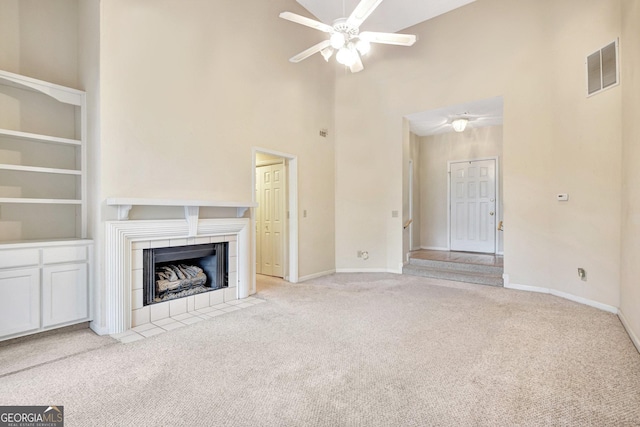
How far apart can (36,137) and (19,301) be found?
4.94 ft

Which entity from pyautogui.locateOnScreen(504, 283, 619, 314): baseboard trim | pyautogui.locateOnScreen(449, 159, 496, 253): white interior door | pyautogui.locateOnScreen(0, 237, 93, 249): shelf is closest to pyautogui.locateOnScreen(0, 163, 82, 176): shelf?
pyautogui.locateOnScreen(0, 237, 93, 249): shelf

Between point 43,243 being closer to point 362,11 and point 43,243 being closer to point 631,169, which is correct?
point 362,11

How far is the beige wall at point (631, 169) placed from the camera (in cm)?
286

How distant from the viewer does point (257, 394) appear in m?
2.00

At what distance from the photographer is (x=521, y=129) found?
4684 mm

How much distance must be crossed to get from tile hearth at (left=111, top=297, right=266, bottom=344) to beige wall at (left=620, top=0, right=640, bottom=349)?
388 cm

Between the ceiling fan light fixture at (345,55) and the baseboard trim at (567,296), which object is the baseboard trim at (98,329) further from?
the baseboard trim at (567,296)

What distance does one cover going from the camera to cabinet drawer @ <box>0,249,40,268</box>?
8.87ft

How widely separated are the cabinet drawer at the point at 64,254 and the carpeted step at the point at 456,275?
4.81 m

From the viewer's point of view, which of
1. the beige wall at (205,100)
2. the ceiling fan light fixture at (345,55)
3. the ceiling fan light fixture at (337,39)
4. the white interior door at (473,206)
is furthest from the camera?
the white interior door at (473,206)

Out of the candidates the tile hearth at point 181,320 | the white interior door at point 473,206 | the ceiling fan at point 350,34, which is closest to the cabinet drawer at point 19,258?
the tile hearth at point 181,320

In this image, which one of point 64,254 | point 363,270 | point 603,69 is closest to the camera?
point 64,254

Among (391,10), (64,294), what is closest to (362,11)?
(391,10)

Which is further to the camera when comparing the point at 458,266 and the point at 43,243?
the point at 458,266
